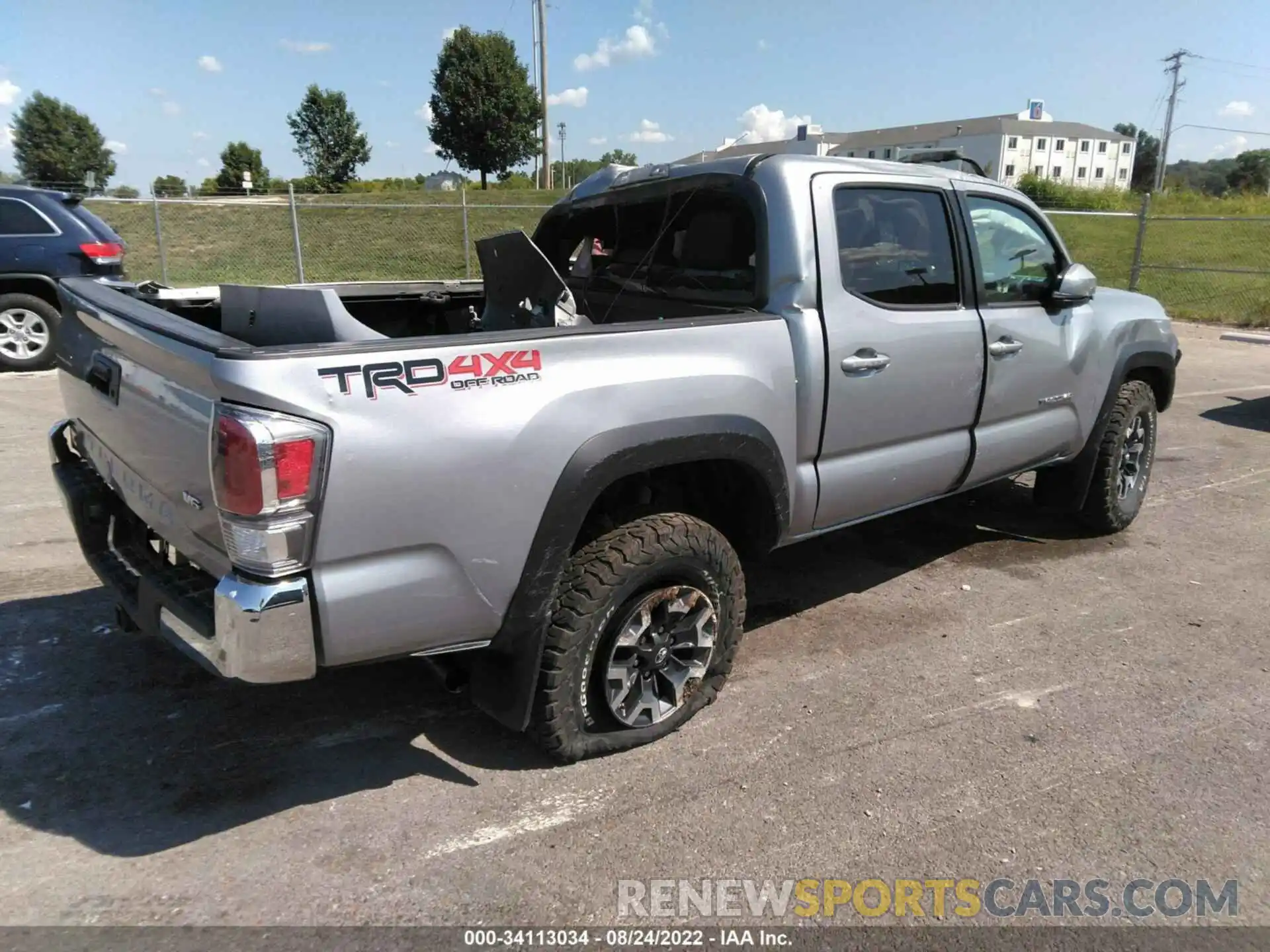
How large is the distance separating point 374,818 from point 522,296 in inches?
83.1

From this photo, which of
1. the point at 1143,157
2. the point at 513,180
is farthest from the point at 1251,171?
the point at 513,180

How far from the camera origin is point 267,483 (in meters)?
2.11

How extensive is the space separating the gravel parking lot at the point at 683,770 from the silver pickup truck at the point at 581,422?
38 centimetres

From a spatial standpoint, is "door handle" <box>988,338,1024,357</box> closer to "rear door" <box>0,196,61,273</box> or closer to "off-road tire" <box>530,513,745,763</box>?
"off-road tire" <box>530,513,745,763</box>

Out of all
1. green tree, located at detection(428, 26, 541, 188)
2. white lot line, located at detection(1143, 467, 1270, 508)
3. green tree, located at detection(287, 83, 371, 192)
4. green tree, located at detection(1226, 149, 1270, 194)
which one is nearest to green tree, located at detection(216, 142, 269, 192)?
green tree, located at detection(287, 83, 371, 192)

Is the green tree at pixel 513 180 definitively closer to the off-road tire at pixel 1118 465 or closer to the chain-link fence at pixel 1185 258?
the chain-link fence at pixel 1185 258

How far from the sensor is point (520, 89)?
46.1 m

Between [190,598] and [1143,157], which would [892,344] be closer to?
[190,598]

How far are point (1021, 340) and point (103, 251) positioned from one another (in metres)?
8.98

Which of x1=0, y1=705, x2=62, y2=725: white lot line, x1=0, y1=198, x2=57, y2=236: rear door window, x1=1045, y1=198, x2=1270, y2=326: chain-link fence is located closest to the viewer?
x1=0, y1=705, x2=62, y2=725: white lot line

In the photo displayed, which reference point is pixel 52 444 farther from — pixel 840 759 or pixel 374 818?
Answer: pixel 840 759

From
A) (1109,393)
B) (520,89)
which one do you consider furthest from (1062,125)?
(1109,393)

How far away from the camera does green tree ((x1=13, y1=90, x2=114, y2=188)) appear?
223 feet

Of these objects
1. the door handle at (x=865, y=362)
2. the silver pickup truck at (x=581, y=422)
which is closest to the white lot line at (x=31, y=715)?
the silver pickup truck at (x=581, y=422)
